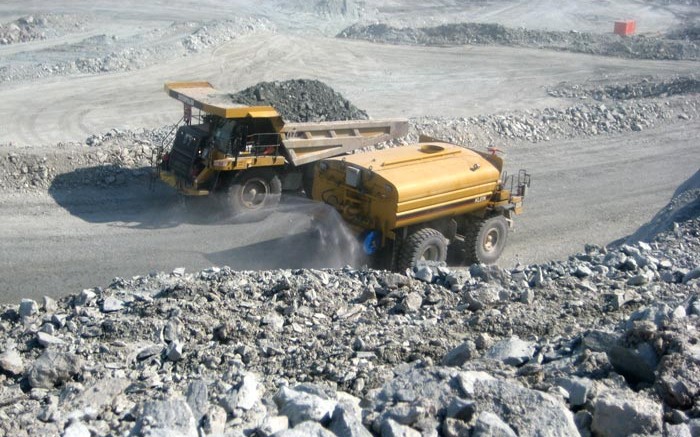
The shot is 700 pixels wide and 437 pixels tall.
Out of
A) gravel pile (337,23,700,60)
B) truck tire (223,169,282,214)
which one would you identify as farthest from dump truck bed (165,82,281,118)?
gravel pile (337,23,700,60)

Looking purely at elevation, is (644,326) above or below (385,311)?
above

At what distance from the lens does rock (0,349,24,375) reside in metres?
Result: 8.48

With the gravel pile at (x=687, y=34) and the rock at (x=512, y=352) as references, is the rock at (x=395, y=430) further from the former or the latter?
the gravel pile at (x=687, y=34)

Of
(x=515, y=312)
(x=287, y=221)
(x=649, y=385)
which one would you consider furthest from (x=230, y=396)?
(x=287, y=221)

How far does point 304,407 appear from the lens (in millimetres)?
6422

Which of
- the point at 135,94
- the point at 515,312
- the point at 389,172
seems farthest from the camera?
the point at 135,94

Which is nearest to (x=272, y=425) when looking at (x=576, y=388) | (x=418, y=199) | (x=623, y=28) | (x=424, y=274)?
(x=576, y=388)

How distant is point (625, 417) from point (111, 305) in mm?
6324

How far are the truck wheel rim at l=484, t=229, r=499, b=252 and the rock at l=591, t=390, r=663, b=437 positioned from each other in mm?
8409

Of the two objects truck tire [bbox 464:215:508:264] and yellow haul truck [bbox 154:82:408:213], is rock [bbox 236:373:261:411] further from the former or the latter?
yellow haul truck [bbox 154:82:408:213]

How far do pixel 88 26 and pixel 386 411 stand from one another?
A: 115 feet

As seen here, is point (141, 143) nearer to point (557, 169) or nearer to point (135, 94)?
point (135, 94)

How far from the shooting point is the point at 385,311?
10.3m

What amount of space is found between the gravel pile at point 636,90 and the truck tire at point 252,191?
15.4 m
